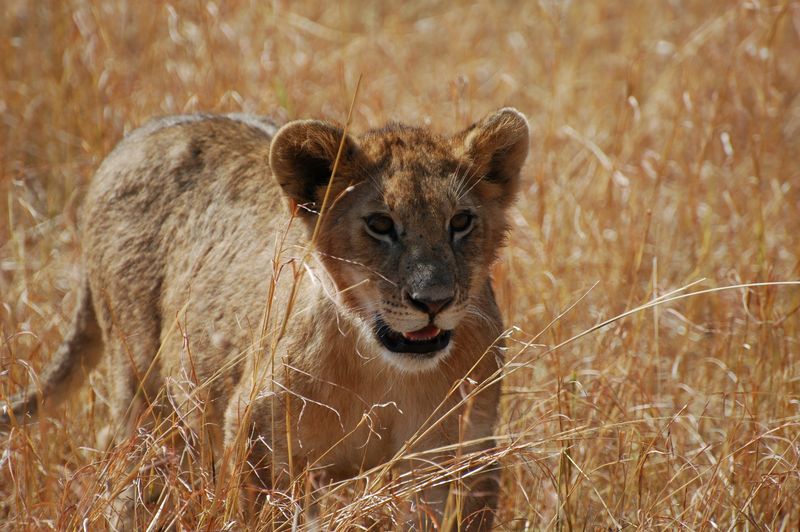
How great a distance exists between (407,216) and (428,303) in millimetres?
370

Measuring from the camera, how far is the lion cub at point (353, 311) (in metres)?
3.81

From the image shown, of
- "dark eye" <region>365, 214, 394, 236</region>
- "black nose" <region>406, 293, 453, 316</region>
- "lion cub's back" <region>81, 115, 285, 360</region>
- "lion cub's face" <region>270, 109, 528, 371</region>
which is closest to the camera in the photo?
"black nose" <region>406, 293, 453, 316</region>

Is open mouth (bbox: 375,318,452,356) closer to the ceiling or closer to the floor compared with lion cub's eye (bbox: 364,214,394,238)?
closer to the floor

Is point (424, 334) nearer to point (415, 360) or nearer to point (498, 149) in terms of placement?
point (415, 360)

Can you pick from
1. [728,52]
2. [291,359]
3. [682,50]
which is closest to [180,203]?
[291,359]

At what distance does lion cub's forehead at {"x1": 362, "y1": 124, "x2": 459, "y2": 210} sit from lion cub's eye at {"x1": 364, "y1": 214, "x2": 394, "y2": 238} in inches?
2.2

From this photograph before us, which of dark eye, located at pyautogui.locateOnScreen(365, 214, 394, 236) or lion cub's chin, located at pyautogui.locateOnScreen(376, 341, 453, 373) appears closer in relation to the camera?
lion cub's chin, located at pyautogui.locateOnScreen(376, 341, 453, 373)

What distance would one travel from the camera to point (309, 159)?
4.11 m

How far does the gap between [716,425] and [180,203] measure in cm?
275

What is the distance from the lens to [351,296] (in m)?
3.98

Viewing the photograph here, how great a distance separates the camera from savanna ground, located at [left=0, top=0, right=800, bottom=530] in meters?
4.16

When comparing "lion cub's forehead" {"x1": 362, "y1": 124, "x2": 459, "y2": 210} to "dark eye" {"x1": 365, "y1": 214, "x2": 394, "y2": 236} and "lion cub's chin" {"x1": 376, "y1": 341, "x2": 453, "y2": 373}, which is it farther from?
"lion cub's chin" {"x1": 376, "y1": 341, "x2": 453, "y2": 373}

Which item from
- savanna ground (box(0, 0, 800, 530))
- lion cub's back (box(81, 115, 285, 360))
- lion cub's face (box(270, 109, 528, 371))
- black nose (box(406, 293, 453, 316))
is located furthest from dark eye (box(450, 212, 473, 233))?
lion cub's back (box(81, 115, 285, 360))

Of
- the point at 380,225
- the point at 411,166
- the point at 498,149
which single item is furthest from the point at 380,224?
the point at 498,149
